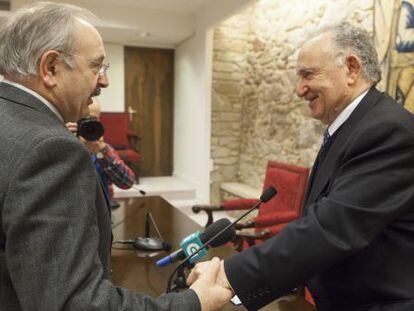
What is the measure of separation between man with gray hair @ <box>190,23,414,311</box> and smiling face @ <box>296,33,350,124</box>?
0.40 ft

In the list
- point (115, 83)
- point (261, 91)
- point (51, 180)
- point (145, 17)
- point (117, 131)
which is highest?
point (145, 17)

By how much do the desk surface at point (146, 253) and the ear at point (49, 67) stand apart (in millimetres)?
766

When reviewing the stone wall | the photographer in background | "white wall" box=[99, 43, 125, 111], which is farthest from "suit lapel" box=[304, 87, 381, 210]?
"white wall" box=[99, 43, 125, 111]

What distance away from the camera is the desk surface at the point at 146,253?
4.06 ft

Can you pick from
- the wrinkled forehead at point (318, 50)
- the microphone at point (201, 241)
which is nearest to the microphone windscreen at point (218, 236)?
the microphone at point (201, 241)

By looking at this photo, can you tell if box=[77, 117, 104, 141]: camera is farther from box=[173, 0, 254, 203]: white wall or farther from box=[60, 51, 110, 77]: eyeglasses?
box=[173, 0, 254, 203]: white wall

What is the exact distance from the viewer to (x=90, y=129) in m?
1.78

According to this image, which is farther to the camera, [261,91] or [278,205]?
[261,91]

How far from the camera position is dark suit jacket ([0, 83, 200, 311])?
620 millimetres

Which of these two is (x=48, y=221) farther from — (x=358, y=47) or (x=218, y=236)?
(x=358, y=47)

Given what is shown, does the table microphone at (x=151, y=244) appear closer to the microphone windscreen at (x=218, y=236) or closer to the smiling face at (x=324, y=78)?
the microphone windscreen at (x=218, y=236)

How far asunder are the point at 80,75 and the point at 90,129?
103 centimetres

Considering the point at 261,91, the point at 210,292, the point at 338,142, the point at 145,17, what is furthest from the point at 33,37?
the point at 145,17

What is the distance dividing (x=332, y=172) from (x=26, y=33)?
0.86 m
